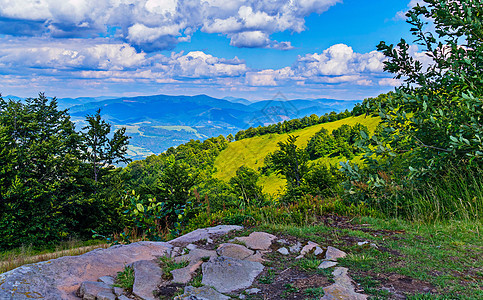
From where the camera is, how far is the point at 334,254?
426cm

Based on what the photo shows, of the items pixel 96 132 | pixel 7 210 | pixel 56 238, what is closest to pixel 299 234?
pixel 7 210

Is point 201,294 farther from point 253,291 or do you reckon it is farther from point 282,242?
point 282,242

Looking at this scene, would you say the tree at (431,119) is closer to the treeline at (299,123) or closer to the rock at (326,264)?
the rock at (326,264)

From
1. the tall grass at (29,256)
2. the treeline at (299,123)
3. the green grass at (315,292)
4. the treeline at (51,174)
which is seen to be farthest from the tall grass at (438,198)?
the treeline at (299,123)

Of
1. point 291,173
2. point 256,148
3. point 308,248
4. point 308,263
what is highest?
point 308,263

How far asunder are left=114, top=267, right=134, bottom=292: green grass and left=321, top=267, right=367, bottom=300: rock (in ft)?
7.00

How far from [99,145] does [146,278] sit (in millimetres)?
38058

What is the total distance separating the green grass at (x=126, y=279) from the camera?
11.2 feet

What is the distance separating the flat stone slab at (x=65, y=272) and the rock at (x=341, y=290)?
2.53 m

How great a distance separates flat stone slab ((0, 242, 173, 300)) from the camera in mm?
3121

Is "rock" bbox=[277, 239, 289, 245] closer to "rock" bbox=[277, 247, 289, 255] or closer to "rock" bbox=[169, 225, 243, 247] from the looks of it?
"rock" bbox=[277, 247, 289, 255]

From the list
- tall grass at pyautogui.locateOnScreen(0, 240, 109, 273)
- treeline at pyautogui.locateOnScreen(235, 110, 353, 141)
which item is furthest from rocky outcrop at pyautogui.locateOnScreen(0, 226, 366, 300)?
treeline at pyautogui.locateOnScreen(235, 110, 353, 141)

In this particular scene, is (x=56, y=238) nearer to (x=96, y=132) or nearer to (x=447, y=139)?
(x=96, y=132)

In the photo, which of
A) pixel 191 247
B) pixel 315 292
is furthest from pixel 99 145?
pixel 315 292
